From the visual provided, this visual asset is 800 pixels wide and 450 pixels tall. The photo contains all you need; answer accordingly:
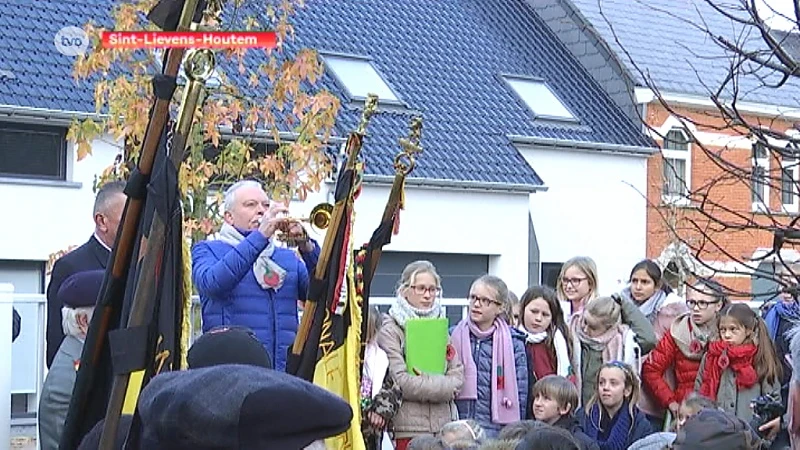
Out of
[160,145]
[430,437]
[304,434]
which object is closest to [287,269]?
[430,437]

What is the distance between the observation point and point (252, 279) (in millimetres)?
6234

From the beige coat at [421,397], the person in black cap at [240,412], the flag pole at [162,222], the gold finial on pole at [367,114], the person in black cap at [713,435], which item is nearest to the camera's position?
the person in black cap at [240,412]

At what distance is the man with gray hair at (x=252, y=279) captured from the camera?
6.09 metres

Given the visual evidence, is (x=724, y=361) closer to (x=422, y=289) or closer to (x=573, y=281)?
(x=573, y=281)

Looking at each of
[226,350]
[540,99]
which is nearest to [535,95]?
[540,99]

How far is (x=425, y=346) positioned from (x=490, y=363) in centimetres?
38

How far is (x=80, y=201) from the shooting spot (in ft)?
57.4

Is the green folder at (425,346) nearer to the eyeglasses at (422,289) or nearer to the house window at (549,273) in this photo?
the eyeglasses at (422,289)

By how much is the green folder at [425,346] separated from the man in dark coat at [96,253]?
6.61ft

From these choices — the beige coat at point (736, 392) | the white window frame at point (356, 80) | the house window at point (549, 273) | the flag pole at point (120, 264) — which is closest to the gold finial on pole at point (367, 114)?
the flag pole at point (120, 264)

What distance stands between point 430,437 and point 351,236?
41.7 inches

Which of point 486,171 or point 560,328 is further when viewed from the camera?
point 486,171

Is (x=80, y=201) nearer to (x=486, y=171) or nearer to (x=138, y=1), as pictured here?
(x=486, y=171)

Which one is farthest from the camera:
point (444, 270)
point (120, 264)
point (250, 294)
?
point (444, 270)
